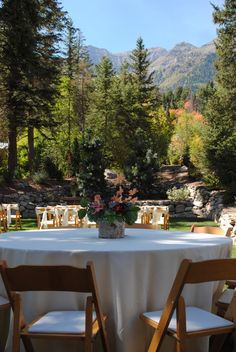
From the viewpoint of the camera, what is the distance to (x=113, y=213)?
14.4 ft

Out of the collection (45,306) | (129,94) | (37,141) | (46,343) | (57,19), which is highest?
(57,19)

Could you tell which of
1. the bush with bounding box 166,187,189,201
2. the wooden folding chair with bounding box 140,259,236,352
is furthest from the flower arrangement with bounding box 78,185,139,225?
the bush with bounding box 166,187,189,201

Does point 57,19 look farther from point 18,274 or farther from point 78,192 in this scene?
point 18,274

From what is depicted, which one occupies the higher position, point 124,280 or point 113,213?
point 113,213

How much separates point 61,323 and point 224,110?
19.7 meters

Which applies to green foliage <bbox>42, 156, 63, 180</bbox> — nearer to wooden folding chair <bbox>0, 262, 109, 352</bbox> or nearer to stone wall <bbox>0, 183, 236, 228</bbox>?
stone wall <bbox>0, 183, 236, 228</bbox>

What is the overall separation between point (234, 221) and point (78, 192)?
37.0 ft

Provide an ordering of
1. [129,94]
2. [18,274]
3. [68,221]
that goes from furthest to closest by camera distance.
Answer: [129,94]
[68,221]
[18,274]

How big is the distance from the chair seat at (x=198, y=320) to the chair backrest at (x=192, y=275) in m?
0.14

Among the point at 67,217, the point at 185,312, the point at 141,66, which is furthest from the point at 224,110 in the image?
the point at 185,312

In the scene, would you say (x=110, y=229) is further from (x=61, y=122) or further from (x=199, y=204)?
(x=61, y=122)

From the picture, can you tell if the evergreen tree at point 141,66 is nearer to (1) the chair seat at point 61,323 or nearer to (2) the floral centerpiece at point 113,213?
(2) the floral centerpiece at point 113,213

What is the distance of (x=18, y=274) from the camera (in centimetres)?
299

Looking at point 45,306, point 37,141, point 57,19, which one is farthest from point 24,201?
point 45,306
